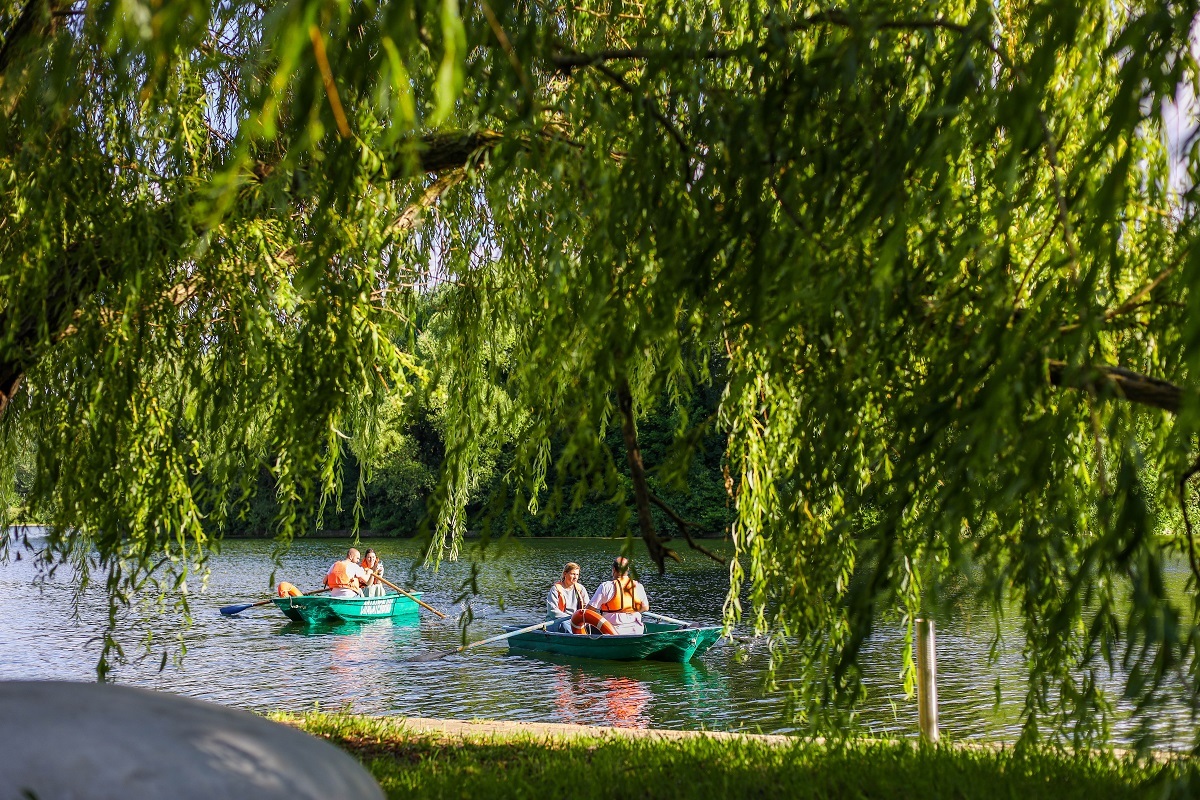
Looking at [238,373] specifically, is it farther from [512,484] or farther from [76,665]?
[76,665]

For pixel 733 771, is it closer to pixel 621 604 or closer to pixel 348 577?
pixel 621 604

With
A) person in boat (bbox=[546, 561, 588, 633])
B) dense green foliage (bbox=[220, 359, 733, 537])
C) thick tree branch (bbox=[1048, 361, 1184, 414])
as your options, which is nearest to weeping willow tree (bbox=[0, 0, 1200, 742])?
thick tree branch (bbox=[1048, 361, 1184, 414])

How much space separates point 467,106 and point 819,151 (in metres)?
1.85

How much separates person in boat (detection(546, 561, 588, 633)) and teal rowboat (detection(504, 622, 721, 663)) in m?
0.25

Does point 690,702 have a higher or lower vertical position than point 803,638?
lower

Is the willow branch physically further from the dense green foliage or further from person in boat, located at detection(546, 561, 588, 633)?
the dense green foliage

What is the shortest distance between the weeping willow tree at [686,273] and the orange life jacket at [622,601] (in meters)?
8.77

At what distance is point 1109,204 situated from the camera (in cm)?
221

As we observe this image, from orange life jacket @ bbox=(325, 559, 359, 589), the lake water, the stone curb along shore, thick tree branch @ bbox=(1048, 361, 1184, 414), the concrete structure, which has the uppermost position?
thick tree branch @ bbox=(1048, 361, 1184, 414)

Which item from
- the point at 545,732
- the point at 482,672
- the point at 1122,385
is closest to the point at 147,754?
the point at 1122,385

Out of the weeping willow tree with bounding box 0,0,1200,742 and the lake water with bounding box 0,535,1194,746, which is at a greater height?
the weeping willow tree with bounding box 0,0,1200,742

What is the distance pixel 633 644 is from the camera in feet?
45.1

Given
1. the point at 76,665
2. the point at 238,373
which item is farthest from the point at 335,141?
the point at 76,665

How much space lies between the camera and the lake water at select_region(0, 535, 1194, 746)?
10562 mm
